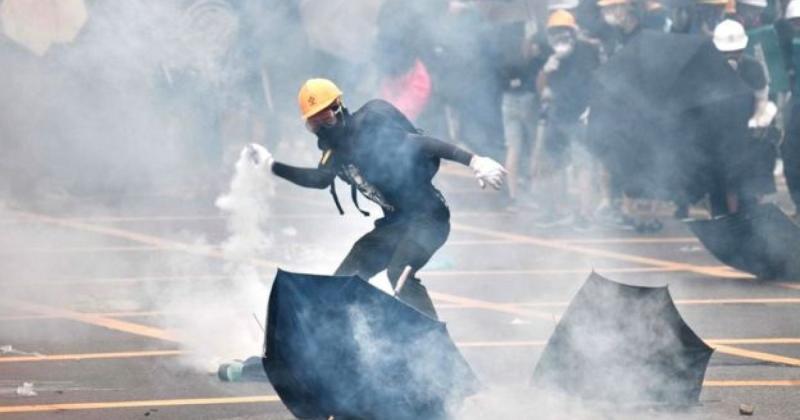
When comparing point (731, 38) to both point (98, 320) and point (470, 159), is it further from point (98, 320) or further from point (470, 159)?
point (470, 159)

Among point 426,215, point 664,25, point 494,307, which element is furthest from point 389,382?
point 664,25

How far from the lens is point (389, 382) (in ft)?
25.2

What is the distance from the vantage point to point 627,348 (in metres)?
8.20

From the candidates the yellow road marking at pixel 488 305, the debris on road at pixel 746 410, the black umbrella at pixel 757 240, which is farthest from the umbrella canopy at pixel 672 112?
the debris on road at pixel 746 410

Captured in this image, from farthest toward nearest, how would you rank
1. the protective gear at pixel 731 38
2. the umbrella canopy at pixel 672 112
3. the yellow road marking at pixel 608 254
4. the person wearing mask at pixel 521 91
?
the person wearing mask at pixel 521 91 < the protective gear at pixel 731 38 < the umbrella canopy at pixel 672 112 < the yellow road marking at pixel 608 254

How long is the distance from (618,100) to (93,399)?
615 cm

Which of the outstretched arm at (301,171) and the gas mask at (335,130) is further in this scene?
the outstretched arm at (301,171)

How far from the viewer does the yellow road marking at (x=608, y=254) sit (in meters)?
12.2

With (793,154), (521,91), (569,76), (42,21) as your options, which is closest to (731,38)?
(793,154)

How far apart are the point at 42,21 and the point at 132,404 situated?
14.9 feet

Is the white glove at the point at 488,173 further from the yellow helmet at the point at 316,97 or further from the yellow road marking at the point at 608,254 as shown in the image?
the yellow road marking at the point at 608,254

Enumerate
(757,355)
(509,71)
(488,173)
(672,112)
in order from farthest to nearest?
(509,71) < (672,112) < (757,355) < (488,173)

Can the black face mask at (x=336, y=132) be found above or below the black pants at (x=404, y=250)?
above

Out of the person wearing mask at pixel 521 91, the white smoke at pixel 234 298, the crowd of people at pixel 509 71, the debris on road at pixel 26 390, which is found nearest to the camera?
the debris on road at pixel 26 390
